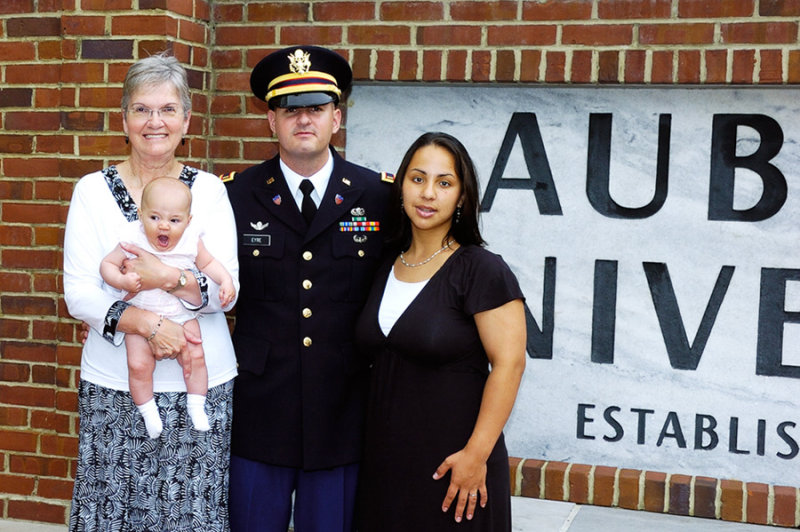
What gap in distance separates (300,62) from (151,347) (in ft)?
3.48

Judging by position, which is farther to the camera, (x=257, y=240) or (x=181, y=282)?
(x=257, y=240)

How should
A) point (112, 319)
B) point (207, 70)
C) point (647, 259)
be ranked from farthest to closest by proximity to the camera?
point (207, 70) → point (647, 259) → point (112, 319)

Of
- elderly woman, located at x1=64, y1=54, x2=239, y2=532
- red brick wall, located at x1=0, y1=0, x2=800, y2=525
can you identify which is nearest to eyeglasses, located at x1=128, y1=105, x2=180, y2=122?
elderly woman, located at x1=64, y1=54, x2=239, y2=532

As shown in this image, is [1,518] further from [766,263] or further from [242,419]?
[766,263]

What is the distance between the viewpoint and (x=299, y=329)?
10.8 ft

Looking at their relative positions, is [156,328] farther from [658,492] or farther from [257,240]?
[658,492]

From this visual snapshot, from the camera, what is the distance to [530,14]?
4590mm

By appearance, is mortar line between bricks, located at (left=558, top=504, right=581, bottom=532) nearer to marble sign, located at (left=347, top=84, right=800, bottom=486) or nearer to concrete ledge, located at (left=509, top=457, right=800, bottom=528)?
concrete ledge, located at (left=509, top=457, right=800, bottom=528)

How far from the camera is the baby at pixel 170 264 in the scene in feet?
9.62

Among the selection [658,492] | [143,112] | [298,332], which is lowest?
[658,492]

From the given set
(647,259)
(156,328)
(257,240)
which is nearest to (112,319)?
(156,328)

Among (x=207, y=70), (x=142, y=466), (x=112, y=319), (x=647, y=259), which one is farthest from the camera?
(x=207, y=70)

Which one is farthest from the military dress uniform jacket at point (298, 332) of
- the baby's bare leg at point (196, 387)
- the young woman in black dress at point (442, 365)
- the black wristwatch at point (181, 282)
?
the black wristwatch at point (181, 282)

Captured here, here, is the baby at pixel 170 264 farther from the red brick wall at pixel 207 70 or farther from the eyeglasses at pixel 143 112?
the red brick wall at pixel 207 70
